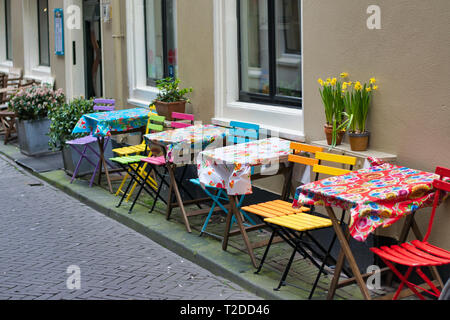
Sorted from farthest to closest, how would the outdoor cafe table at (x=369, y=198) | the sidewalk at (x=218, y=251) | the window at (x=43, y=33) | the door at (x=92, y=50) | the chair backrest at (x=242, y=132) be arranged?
the window at (x=43, y=33) < the door at (x=92, y=50) < the chair backrest at (x=242, y=132) < the sidewalk at (x=218, y=251) < the outdoor cafe table at (x=369, y=198)

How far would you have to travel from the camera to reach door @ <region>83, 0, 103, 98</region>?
12.2 metres

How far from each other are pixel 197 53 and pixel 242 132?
65.6 inches

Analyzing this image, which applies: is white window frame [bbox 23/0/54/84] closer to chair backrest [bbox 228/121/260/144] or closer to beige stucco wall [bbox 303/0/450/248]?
chair backrest [bbox 228/121/260/144]

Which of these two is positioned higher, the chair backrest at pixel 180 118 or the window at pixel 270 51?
the window at pixel 270 51

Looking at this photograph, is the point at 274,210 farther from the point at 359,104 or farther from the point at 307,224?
the point at 359,104

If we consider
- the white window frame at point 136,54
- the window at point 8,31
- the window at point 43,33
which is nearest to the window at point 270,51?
the white window frame at point 136,54

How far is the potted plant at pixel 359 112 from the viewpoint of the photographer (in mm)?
5543

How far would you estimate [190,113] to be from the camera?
8.57 meters

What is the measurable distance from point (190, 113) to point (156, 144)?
1.30 metres

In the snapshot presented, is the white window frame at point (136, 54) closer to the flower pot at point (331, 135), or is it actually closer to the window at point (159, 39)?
the window at point (159, 39)

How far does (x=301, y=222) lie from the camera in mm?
5172

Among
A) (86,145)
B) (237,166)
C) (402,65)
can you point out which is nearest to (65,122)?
(86,145)

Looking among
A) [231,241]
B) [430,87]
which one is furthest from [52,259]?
[430,87]

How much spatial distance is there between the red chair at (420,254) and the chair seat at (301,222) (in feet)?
2.05
